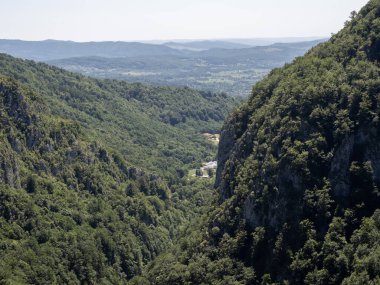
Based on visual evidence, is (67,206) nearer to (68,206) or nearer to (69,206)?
(68,206)

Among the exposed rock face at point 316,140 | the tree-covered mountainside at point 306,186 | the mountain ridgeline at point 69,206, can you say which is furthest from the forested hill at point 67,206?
the exposed rock face at point 316,140

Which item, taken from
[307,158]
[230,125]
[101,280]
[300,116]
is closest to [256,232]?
[307,158]

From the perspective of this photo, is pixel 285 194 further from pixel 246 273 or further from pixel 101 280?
pixel 101 280

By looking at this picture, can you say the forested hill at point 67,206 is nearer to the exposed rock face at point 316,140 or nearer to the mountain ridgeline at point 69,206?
the mountain ridgeline at point 69,206

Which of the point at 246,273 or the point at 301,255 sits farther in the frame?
the point at 246,273

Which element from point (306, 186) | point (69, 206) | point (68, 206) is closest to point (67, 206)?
point (68, 206)

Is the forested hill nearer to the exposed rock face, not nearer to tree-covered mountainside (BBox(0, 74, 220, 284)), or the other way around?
tree-covered mountainside (BBox(0, 74, 220, 284))

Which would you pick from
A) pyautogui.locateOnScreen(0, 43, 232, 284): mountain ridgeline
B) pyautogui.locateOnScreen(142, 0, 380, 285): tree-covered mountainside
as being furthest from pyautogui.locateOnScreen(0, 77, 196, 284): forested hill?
pyautogui.locateOnScreen(142, 0, 380, 285): tree-covered mountainside
